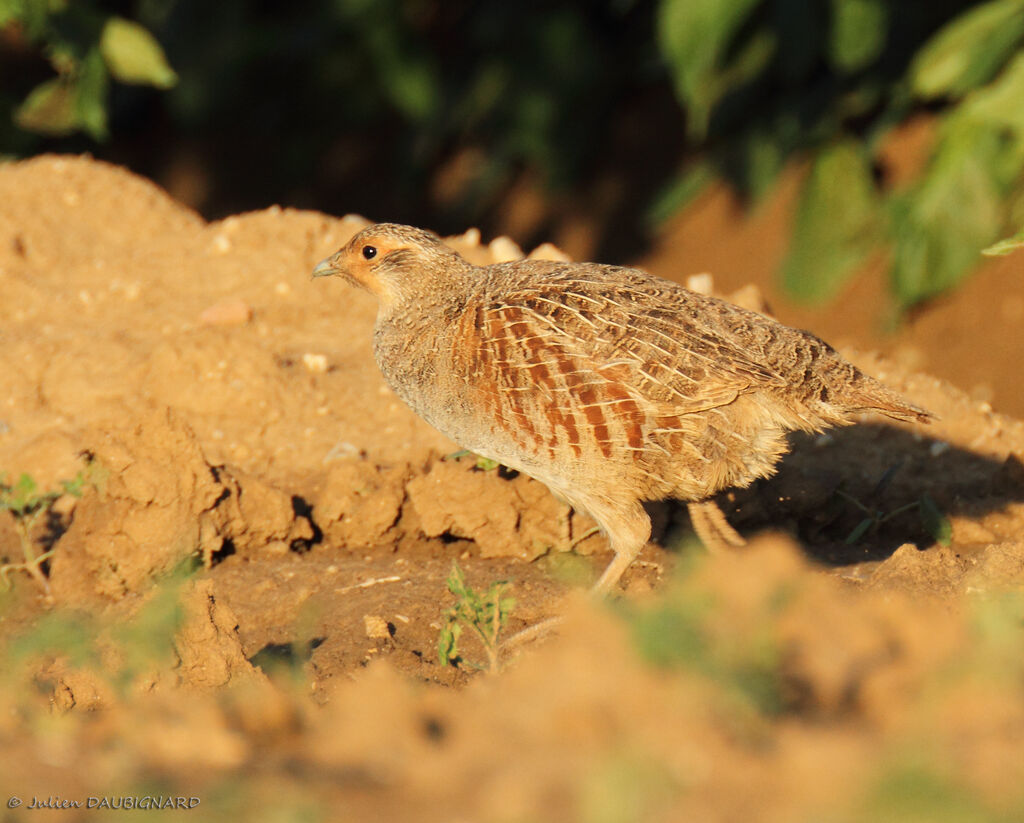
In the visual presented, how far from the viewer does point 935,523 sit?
4297 mm

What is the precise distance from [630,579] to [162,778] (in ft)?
8.05

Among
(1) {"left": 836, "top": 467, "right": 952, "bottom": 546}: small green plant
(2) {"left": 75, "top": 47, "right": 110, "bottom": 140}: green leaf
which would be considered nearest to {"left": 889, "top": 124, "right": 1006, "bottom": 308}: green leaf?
(1) {"left": 836, "top": 467, "right": 952, "bottom": 546}: small green plant

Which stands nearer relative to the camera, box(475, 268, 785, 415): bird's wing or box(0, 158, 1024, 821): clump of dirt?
box(0, 158, 1024, 821): clump of dirt

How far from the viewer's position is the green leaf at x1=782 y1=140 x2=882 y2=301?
26.2 feet

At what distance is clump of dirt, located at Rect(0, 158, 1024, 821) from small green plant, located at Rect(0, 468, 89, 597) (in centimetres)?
7

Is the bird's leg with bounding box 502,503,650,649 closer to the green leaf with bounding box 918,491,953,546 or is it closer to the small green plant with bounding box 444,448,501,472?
the small green plant with bounding box 444,448,501,472

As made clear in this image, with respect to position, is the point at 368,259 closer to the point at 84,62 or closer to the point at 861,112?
the point at 84,62

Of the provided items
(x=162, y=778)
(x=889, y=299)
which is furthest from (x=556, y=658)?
(x=889, y=299)

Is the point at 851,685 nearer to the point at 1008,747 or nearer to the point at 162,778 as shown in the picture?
the point at 1008,747

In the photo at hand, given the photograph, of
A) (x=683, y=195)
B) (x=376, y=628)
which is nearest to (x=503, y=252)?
(x=376, y=628)

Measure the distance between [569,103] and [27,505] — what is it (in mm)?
6590

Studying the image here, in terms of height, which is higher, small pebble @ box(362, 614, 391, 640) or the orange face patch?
the orange face patch

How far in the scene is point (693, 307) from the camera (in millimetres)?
3939

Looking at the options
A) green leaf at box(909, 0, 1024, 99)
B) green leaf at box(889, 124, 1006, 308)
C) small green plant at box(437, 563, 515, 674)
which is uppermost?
green leaf at box(909, 0, 1024, 99)
